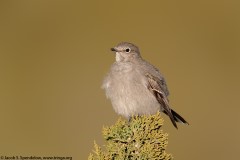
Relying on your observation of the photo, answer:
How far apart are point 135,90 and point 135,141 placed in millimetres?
4134

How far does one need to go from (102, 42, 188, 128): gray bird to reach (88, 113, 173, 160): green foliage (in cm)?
348

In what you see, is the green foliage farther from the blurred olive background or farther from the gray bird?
the blurred olive background

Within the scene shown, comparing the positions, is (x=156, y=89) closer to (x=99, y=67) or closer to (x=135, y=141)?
(x=135, y=141)

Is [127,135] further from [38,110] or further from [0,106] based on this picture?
[0,106]

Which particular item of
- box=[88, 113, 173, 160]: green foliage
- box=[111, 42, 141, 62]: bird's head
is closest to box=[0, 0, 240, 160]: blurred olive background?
box=[111, 42, 141, 62]: bird's head

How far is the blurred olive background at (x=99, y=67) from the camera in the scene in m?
19.3

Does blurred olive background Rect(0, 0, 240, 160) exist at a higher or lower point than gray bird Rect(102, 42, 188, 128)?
higher

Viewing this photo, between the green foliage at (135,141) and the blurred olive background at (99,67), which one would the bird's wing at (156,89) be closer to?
the green foliage at (135,141)

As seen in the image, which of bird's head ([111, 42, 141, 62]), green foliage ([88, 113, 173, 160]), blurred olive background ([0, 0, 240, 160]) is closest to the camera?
green foliage ([88, 113, 173, 160])

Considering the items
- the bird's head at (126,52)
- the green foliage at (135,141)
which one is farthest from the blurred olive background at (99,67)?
the green foliage at (135,141)

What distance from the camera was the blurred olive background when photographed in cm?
1931

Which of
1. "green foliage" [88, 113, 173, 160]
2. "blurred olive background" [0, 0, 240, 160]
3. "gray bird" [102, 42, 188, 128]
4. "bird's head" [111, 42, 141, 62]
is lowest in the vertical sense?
"green foliage" [88, 113, 173, 160]

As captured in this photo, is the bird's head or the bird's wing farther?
the bird's head

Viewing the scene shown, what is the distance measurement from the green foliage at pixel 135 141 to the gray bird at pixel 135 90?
348 cm
